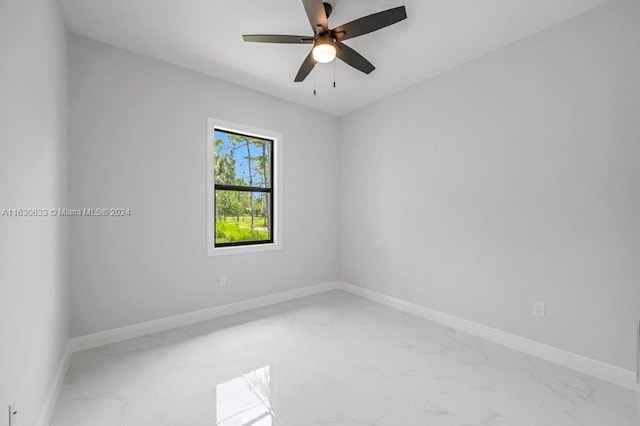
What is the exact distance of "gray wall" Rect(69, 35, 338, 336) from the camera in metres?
2.52

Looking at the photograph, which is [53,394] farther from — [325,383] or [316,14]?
[316,14]

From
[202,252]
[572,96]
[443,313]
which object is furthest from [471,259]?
[202,252]

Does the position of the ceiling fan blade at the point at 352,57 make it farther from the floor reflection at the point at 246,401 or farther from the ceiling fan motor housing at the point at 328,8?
the floor reflection at the point at 246,401

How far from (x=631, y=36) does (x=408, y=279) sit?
2.80 meters

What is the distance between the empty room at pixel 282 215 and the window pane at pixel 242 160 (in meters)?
0.03

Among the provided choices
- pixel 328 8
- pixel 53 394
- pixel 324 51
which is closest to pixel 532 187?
pixel 324 51

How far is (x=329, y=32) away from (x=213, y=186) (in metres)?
2.04

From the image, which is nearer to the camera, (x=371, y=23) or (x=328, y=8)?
(x=371, y=23)

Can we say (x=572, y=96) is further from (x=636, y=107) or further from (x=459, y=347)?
(x=459, y=347)

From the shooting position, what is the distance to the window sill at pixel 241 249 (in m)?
3.27

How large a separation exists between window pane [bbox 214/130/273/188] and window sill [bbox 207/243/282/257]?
2.68 ft

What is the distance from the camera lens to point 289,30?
7.99ft

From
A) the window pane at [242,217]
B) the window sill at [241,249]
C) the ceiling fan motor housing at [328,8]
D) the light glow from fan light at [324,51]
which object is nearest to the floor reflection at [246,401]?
the window sill at [241,249]

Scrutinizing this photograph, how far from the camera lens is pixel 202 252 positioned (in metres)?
3.19
